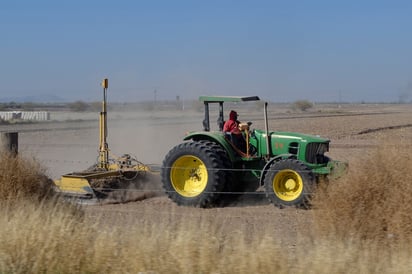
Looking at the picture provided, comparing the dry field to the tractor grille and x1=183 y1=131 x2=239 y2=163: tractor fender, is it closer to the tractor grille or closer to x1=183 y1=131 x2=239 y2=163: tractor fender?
x1=183 y1=131 x2=239 y2=163: tractor fender

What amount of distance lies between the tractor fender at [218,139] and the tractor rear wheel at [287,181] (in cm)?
90

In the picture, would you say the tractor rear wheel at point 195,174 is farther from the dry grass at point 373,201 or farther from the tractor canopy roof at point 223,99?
the dry grass at point 373,201

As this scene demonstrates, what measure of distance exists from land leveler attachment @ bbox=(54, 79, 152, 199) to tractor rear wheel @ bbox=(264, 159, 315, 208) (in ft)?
10.2

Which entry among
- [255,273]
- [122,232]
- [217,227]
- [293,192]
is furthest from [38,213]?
[293,192]

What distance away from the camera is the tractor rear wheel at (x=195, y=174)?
40.5 feet

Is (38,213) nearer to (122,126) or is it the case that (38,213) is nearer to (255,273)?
(255,273)

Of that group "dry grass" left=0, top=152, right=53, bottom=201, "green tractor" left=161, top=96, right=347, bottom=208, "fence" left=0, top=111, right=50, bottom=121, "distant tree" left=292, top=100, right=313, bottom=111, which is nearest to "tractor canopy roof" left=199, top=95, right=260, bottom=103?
"green tractor" left=161, top=96, right=347, bottom=208

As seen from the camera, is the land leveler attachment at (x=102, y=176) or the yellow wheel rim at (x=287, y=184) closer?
the yellow wheel rim at (x=287, y=184)

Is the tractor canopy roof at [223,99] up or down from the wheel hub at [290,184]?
up

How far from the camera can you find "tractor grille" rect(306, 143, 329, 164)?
12.5 m

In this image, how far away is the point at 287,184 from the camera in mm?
12008

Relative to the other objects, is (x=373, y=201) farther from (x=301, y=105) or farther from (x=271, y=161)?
(x=301, y=105)

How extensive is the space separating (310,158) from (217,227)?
413cm

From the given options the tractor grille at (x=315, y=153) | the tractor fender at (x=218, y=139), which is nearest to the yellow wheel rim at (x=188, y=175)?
the tractor fender at (x=218, y=139)
